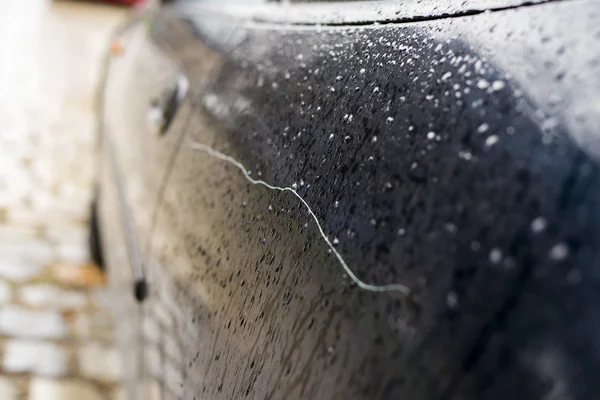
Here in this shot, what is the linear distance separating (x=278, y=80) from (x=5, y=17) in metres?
6.53

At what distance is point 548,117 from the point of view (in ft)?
1.73

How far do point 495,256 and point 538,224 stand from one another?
0.14 ft

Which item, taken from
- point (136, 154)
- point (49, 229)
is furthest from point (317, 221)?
point (49, 229)

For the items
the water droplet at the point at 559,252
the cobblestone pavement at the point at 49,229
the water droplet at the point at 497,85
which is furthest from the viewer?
the cobblestone pavement at the point at 49,229

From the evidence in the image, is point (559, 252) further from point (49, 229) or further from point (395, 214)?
point (49, 229)

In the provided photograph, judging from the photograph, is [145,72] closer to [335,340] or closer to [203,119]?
[203,119]

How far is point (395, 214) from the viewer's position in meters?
0.57

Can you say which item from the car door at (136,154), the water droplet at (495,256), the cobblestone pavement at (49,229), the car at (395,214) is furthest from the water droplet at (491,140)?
the cobblestone pavement at (49,229)

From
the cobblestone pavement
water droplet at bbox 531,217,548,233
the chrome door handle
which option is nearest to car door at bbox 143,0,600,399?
water droplet at bbox 531,217,548,233

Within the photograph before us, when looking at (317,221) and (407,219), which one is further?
(317,221)

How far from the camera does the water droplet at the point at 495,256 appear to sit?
486 millimetres

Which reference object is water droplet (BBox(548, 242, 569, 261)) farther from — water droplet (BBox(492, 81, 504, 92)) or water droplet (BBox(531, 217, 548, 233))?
water droplet (BBox(492, 81, 504, 92))

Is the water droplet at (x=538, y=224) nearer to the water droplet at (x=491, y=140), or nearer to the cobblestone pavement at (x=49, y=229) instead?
the water droplet at (x=491, y=140)

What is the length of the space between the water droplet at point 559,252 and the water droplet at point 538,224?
0.06 ft
